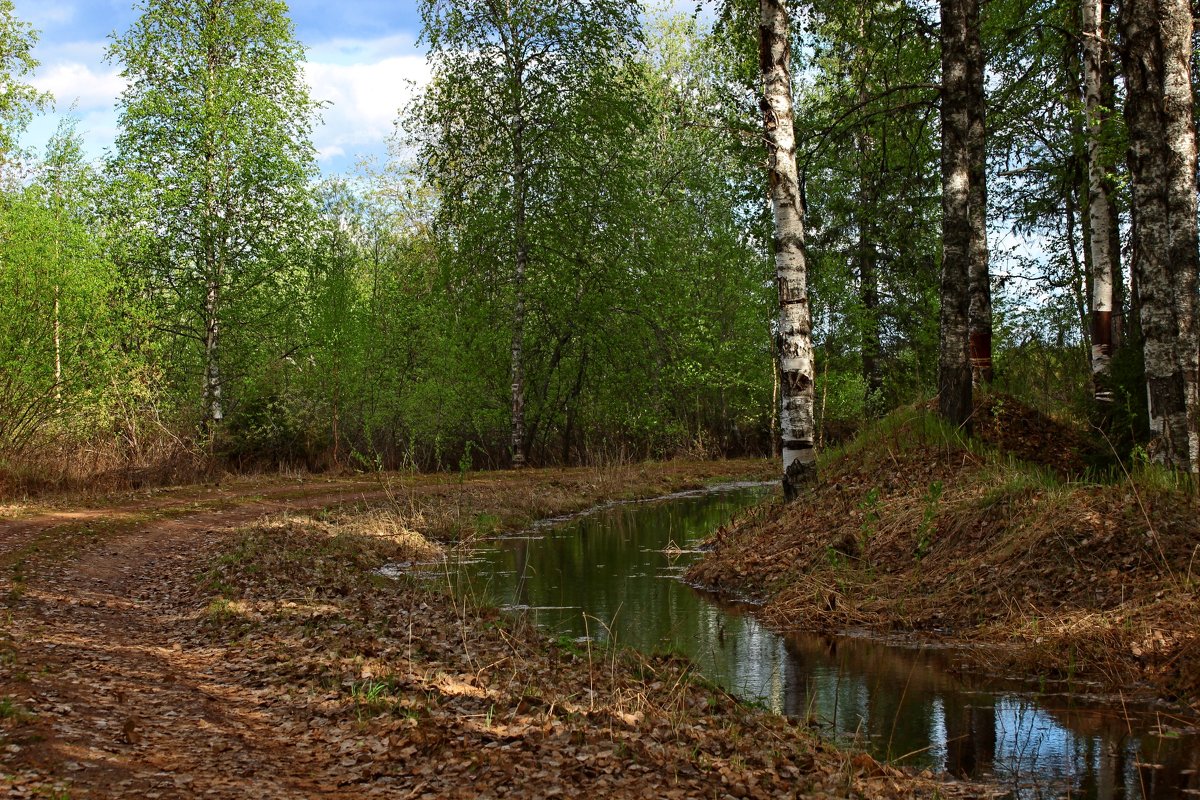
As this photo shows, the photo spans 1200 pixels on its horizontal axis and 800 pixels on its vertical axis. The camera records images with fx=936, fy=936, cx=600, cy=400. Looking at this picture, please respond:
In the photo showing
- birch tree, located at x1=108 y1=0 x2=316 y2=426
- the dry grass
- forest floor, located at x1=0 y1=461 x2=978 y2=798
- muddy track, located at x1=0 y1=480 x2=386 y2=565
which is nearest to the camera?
forest floor, located at x1=0 y1=461 x2=978 y2=798

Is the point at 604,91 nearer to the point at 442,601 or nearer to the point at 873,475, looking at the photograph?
the point at 873,475

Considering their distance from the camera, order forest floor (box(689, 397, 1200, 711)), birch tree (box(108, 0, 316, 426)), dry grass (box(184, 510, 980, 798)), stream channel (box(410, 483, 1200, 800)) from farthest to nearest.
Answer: birch tree (box(108, 0, 316, 426)), forest floor (box(689, 397, 1200, 711)), stream channel (box(410, 483, 1200, 800)), dry grass (box(184, 510, 980, 798))

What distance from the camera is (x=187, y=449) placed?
2461 cm

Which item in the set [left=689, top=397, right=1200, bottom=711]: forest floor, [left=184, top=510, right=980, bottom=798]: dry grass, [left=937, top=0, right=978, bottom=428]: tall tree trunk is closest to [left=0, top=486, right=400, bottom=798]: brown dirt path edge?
[left=184, top=510, right=980, bottom=798]: dry grass

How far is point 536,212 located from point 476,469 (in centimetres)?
925

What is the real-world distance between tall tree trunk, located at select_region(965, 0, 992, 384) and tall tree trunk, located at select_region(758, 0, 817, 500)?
9.49 ft

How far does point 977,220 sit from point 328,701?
12621 mm

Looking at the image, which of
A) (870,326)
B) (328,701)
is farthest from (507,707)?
(870,326)

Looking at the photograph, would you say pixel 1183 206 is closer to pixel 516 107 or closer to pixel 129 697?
pixel 129 697

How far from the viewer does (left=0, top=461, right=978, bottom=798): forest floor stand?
19.4 feet

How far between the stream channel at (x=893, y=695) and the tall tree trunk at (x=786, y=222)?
340 cm

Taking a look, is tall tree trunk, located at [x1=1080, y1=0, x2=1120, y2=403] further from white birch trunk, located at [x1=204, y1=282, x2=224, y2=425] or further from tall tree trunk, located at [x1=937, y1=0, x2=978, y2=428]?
white birch trunk, located at [x1=204, y1=282, x2=224, y2=425]

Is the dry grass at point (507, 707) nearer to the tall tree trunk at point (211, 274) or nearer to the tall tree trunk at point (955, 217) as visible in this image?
the tall tree trunk at point (955, 217)

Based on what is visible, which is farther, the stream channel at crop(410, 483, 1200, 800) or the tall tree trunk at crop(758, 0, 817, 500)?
the tall tree trunk at crop(758, 0, 817, 500)
